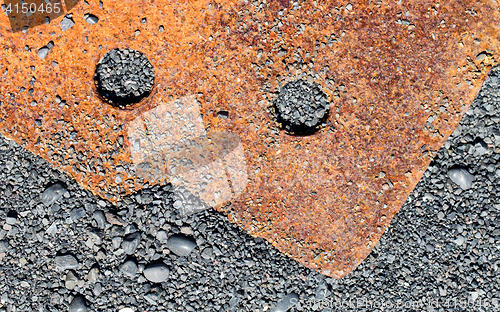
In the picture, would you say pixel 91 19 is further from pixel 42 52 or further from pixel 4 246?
pixel 4 246

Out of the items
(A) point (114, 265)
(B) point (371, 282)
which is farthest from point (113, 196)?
(B) point (371, 282)

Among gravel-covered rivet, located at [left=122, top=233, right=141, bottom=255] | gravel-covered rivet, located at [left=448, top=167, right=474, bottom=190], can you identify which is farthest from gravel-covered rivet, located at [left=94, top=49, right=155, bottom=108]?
gravel-covered rivet, located at [left=448, top=167, right=474, bottom=190]

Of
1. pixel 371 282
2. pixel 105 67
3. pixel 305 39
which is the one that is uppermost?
pixel 305 39

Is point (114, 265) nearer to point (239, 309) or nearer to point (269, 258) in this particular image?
point (239, 309)

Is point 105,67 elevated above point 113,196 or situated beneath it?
elevated above

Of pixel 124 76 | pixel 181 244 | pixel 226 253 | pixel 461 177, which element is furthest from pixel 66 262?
pixel 461 177

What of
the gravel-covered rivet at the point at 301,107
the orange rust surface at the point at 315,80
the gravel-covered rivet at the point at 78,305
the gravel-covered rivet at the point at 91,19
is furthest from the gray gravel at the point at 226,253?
the gravel-covered rivet at the point at 91,19

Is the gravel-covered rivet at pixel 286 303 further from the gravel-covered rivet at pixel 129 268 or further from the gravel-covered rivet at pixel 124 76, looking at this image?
the gravel-covered rivet at pixel 124 76
